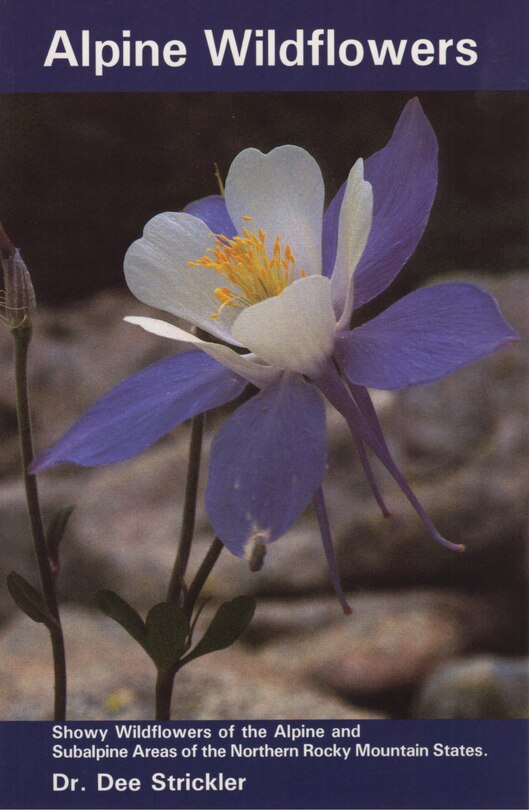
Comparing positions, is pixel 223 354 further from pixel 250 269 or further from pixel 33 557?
pixel 33 557

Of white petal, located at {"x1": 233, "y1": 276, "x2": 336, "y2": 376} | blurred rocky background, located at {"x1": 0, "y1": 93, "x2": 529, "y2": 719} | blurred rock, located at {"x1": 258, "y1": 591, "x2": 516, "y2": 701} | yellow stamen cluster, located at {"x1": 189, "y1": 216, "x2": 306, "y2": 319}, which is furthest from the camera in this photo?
blurred rock, located at {"x1": 258, "y1": 591, "x2": 516, "y2": 701}

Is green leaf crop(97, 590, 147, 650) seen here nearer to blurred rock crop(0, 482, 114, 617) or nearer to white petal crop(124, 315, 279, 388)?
white petal crop(124, 315, 279, 388)

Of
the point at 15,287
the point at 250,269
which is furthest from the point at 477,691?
the point at 15,287

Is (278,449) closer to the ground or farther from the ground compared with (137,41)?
closer to the ground

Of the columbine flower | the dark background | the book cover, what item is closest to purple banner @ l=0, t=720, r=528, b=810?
the book cover

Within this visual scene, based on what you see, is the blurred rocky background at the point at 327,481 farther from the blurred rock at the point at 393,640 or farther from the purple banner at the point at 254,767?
the purple banner at the point at 254,767

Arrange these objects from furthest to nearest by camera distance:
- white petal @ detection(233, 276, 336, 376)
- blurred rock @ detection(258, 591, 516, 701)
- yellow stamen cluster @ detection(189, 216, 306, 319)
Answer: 1. blurred rock @ detection(258, 591, 516, 701)
2. yellow stamen cluster @ detection(189, 216, 306, 319)
3. white petal @ detection(233, 276, 336, 376)

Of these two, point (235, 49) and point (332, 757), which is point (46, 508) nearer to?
point (332, 757)

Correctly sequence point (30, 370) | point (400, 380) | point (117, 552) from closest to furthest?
point (400, 380) < point (117, 552) < point (30, 370)

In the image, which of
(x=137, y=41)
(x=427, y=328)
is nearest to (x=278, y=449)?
(x=427, y=328)
